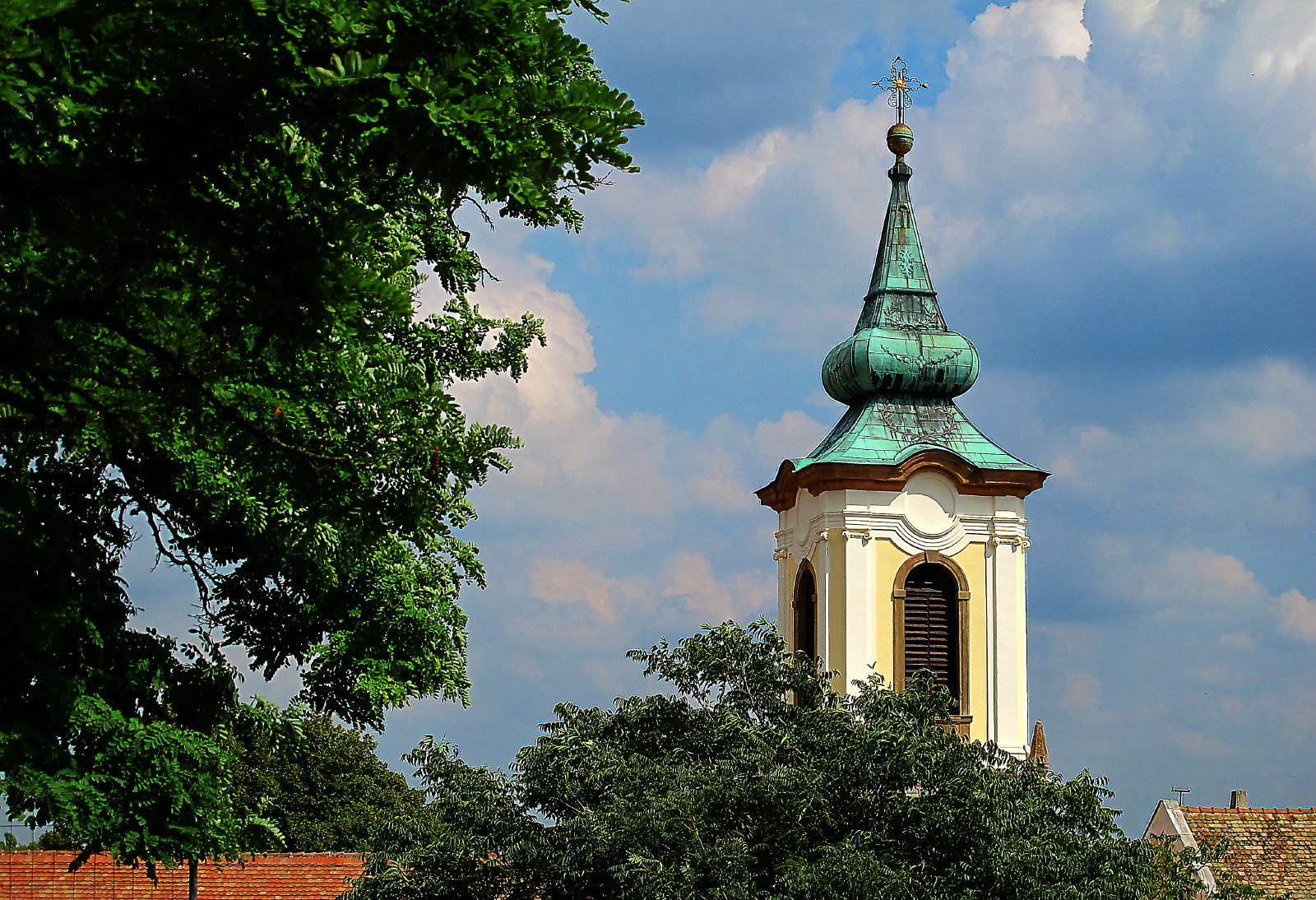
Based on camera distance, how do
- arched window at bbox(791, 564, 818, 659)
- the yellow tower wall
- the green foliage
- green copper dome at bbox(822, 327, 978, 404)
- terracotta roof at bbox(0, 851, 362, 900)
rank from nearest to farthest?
terracotta roof at bbox(0, 851, 362, 900) → the yellow tower wall → arched window at bbox(791, 564, 818, 659) → green copper dome at bbox(822, 327, 978, 404) → the green foliage

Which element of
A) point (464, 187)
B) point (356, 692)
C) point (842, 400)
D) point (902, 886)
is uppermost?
point (842, 400)

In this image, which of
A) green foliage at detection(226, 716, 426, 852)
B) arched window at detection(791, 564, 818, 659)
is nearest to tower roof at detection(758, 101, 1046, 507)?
arched window at detection(791, 564, 818, 659)

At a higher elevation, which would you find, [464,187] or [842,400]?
[842,400]

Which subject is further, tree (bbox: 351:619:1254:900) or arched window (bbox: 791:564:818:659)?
arched window (bbox: 791:564:818:659)

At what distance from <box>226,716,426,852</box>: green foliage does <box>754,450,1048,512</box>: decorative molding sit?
11608 mm

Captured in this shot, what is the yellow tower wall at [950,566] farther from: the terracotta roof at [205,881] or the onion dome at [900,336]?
the terracotta roof at [205,881]

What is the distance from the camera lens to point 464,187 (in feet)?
18.0

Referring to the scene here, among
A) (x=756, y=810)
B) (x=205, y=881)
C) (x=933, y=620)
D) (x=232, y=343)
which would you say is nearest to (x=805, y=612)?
(x=933, y=620)

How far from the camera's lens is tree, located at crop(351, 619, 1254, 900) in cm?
1444

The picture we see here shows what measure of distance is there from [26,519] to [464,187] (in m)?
4.74

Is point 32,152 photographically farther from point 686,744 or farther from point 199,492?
point 686,744

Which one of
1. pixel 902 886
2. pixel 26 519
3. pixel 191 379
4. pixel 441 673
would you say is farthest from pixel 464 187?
pixel 902 886

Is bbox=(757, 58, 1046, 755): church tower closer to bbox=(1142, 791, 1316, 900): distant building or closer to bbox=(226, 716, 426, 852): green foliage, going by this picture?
bbox=(1142, 791, 1316, 900): distant building

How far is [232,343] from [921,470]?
21583 mm
